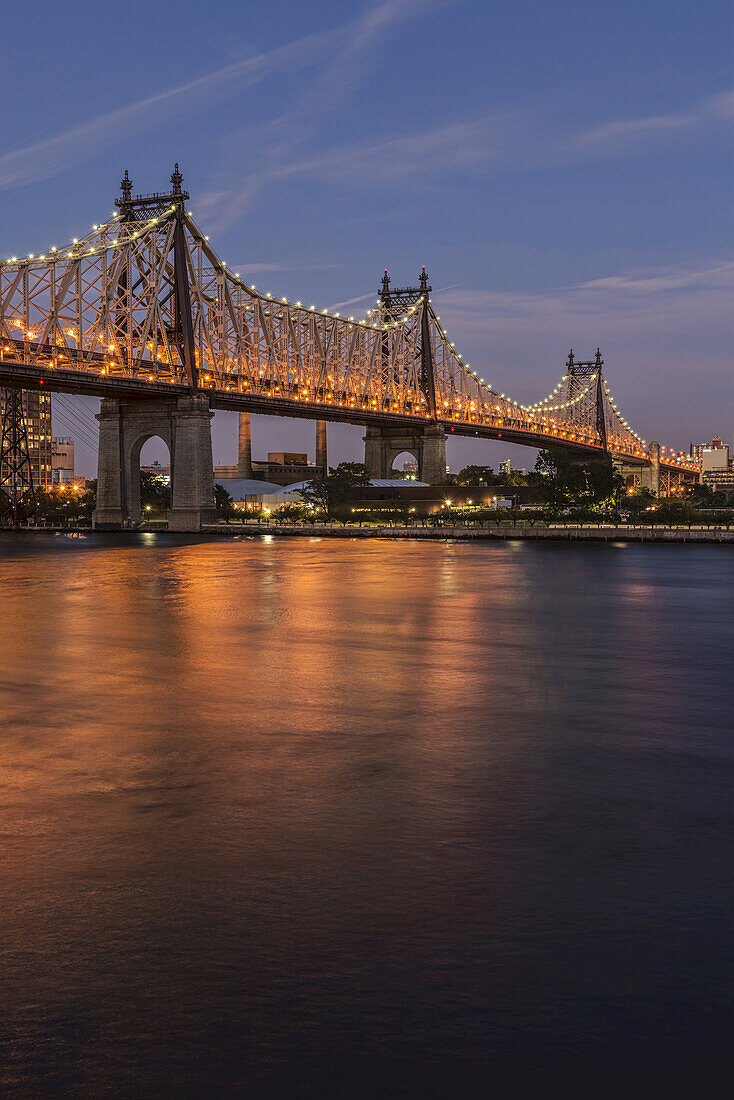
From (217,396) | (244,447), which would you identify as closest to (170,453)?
(217,396)

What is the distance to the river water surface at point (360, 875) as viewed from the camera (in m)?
6.36

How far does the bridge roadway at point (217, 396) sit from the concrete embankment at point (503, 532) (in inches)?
493

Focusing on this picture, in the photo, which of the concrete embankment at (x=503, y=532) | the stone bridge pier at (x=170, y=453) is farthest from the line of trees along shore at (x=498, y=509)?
the stone bridge pier at (x=170, y=453)

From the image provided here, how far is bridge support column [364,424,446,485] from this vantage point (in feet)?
467

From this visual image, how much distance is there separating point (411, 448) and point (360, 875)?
142890 mm

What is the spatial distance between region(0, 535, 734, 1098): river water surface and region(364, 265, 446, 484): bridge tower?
12043 cm

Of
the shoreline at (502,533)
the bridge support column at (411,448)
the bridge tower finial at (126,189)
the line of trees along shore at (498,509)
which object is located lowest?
the shoreline at (502,533)

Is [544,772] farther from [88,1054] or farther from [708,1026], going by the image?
[88,1054]

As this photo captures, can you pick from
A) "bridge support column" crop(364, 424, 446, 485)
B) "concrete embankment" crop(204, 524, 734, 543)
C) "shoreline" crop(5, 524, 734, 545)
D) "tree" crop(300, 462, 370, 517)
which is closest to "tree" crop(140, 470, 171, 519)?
"tree" crop(300, 462, 370, 517)

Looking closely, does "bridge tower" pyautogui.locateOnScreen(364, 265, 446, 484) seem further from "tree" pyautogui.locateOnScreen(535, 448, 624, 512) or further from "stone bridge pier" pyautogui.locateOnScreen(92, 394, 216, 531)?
"stone bridge pier" pyautogui.locateOnScreen(92, 394, 216, 531)

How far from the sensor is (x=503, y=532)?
9556 centimetres

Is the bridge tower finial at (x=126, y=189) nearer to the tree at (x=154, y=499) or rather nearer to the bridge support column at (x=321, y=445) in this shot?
the tree at (x=154, y=499)

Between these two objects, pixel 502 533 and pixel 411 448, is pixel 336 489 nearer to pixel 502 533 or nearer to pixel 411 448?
pixel 411 448

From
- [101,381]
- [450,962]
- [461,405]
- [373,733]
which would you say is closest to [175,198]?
[101,381]
